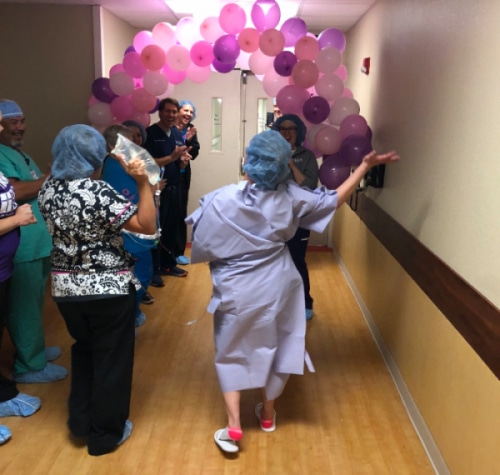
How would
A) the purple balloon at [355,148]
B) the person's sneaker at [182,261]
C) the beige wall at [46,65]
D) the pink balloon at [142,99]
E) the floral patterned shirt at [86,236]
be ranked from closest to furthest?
the floral patterned shirt at [86,236] < the purple balloon at [355,148] < the pink balloon at [142,99] < the beige wall at [46,65] < the person's sneaker at [182,261]

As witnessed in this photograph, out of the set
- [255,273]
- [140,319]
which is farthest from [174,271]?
[255,273]

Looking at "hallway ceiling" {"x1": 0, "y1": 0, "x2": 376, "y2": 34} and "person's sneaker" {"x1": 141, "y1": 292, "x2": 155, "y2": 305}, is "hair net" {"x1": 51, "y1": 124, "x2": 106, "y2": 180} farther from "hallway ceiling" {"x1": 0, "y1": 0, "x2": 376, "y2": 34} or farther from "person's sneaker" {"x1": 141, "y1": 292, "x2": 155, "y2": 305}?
"hallway ceiling" {"x1": 0, "y1": 0, "x2": 376, "y2": 34}

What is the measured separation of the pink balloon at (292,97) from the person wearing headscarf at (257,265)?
1.23 metres

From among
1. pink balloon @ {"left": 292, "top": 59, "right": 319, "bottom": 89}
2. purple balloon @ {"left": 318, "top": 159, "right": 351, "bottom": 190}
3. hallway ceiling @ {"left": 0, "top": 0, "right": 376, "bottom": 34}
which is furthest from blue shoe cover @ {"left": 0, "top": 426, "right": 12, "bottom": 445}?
hallway ceiling @ {"left": 0, "top": 0, "right": 376, "bottom": 34}

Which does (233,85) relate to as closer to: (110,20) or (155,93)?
(110,20)

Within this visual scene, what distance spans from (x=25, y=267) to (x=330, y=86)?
6.84 feet

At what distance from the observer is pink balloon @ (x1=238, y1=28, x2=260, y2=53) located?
324cm

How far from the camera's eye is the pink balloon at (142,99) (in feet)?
11.5

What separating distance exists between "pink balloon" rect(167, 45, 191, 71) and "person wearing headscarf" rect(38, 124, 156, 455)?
6.07 ft

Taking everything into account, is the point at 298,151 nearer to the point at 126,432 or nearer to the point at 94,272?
the point at 94,272

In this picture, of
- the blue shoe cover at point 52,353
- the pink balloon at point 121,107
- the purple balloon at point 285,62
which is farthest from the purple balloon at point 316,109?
the blue shoe cover at point 52,353

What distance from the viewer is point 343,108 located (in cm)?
309

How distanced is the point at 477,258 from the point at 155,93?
261 cm

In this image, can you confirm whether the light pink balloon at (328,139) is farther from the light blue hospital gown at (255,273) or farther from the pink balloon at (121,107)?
the pink balloon at (121,107)
